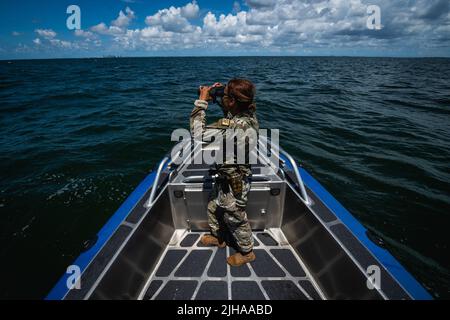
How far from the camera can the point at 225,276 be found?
9.24ft

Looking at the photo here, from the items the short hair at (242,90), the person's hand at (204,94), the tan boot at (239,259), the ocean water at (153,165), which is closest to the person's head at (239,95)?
the short hair at (242,90)

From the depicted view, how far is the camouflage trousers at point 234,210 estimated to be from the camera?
2604 millimetres

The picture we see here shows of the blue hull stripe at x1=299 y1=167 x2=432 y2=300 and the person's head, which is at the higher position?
the person's head

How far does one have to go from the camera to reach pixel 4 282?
3588mm

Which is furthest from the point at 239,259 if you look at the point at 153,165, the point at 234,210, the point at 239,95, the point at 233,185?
the point at 153,165

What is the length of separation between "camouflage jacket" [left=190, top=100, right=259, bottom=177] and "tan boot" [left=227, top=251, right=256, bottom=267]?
119cm

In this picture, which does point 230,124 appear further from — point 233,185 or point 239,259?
point 239,259

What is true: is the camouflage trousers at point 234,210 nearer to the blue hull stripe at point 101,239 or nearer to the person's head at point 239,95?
the person's head at point 239,95

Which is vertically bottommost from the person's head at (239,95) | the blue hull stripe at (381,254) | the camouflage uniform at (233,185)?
the blue hull stripe at (381,254)

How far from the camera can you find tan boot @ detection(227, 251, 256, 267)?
9.59 ft

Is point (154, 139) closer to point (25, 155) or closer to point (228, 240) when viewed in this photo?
point (25, 155)

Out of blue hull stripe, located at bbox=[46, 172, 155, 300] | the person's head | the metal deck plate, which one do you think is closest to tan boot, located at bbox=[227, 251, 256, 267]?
the metal deck plate

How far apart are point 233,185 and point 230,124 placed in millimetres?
717

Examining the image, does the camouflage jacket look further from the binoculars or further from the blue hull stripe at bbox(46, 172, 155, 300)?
the blue hull stripe at bbox(46, 172, 155, 300)
